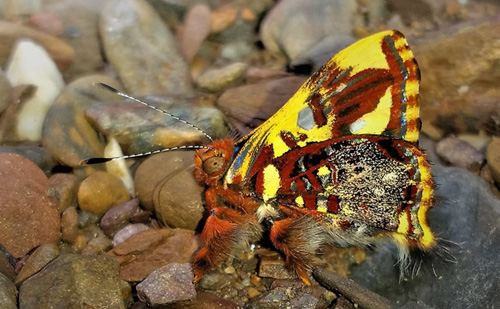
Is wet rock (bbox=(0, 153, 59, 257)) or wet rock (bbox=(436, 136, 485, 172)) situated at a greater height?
wet rock (bbox=(0, 153, 59, 257))

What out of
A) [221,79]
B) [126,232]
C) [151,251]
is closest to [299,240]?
[151,251]

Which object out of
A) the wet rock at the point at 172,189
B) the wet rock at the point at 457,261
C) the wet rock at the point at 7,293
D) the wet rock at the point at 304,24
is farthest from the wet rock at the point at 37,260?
the wet rock at the point at 304,24

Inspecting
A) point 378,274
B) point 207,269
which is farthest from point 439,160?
point 207,269

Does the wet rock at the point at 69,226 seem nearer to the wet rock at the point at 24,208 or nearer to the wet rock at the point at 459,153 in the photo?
the wet rock at the point at 24,208

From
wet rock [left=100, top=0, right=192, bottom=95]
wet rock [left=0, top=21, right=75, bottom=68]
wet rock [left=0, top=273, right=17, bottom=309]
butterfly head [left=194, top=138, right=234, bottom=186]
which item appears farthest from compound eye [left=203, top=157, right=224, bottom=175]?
wet rock [left=0, top=21, right=75, bottom=68]

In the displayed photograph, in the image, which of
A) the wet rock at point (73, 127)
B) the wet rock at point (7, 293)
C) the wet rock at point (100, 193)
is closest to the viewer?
the wet rock at point (7, 293)

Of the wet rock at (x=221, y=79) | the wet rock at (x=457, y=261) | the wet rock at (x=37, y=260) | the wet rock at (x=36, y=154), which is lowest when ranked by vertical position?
the wet rock at (x=457, y=261)

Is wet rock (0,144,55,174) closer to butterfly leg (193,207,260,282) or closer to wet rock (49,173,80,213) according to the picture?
wet rock (49,173,80,213)
